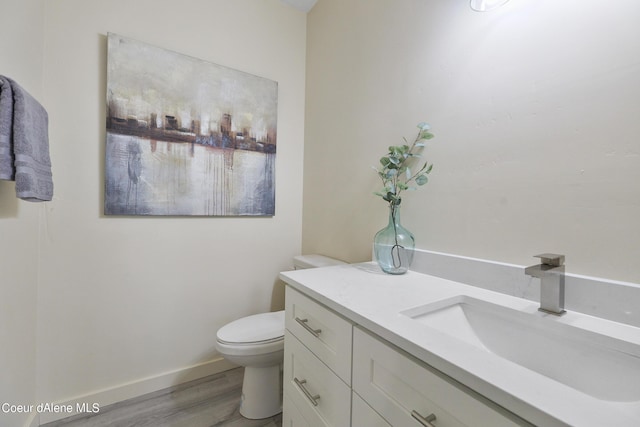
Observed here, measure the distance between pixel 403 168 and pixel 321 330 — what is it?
32.3 inches

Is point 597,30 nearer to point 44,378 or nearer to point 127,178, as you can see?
point 127,178

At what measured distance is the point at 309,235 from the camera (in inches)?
80.2

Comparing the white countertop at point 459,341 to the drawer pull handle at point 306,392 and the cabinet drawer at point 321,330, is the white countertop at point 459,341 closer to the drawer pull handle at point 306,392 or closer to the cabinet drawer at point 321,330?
the cabinet drawer at point 321,330

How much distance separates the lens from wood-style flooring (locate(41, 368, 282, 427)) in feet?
4.40

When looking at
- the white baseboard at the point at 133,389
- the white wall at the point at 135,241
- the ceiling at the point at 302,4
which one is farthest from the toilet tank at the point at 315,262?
the ceiling at the point at 302,4

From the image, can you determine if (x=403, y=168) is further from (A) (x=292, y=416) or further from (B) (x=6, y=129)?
(B) (x=6, y=129)

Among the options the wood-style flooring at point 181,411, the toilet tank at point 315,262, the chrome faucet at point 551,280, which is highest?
the chrome faucet at point 551,280

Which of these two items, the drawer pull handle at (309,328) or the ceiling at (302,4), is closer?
the drawer pull handle at (309,328)

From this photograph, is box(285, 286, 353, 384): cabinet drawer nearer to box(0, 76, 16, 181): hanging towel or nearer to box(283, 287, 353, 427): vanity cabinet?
box(283, 287, 353, 427): vanity cabinet

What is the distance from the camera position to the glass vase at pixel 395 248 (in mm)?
1146

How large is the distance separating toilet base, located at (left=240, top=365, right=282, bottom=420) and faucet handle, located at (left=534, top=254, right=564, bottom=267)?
1326 mm

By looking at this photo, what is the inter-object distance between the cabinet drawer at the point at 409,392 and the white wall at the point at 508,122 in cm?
58

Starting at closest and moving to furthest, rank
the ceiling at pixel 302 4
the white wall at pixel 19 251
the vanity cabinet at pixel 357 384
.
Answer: the vanity cabinet at pixel 357 384 < the white wall at pixel 19 251 < the ceiling at pixel 302 4

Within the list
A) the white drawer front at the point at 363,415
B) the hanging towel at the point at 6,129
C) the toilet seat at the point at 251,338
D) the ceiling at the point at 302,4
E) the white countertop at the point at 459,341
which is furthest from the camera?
the ceiling at the point at 302,4
